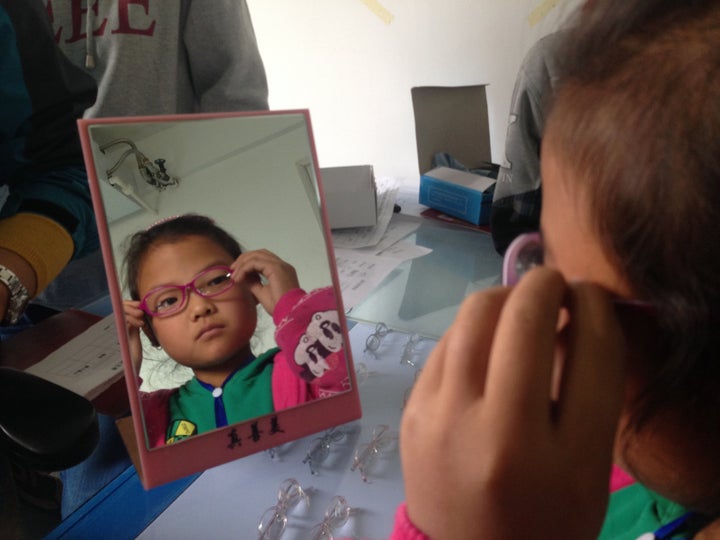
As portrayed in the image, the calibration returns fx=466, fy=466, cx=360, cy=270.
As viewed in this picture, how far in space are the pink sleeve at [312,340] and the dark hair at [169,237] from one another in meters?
0.07

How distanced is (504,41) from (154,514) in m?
1.32

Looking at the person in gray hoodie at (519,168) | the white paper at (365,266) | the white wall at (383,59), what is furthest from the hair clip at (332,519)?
the white wall at (383,59)

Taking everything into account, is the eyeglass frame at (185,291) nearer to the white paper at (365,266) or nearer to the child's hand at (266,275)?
the child's hand at (266,275)

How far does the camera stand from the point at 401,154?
4.85ft

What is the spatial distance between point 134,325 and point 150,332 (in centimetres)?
1

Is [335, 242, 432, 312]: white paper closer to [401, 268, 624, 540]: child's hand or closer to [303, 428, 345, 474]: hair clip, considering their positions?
[303, 428, 345, 474]: hair clip

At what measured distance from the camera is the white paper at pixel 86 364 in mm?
432

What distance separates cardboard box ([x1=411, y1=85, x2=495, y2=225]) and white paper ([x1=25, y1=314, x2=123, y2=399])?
0.68 m

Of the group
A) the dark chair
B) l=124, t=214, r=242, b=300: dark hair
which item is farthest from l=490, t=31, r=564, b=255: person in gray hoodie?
the dark chair

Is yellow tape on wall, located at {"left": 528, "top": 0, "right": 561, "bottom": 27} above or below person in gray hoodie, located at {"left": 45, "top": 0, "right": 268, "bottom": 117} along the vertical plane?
above

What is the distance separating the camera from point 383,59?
1389 mm

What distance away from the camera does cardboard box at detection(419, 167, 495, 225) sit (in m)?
0.92

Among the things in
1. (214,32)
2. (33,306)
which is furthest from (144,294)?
(214,32)

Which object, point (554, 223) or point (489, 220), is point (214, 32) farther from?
point (554, 223)
